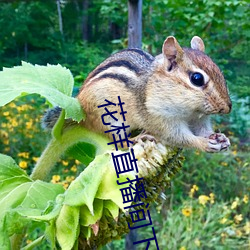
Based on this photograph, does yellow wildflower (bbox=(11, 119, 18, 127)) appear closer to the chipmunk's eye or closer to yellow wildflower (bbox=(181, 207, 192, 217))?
yellow wildflower (bbox=(181, 207, 192, 217))

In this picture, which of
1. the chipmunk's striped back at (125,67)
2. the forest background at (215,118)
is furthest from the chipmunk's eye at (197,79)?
the forest background at (215,118)

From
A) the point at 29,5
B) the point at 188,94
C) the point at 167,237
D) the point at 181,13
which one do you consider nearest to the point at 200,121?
the point at 188,94

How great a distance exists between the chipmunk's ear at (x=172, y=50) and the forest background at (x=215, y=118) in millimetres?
533

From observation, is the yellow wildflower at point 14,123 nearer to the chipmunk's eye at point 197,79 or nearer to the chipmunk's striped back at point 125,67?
the chipmunk's striped back at point 125,67

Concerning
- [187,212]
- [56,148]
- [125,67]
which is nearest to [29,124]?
[187,212]

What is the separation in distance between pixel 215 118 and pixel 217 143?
157 cm

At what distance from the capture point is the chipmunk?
640 millimetres

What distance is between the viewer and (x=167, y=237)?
2.14m

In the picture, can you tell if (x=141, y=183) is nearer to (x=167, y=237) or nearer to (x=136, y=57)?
(x=136, y=57)

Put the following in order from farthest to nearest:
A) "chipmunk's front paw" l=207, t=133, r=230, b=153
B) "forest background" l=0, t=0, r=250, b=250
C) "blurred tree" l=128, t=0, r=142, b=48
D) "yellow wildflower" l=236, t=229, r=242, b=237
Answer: "yellow wildflower" l=236, t=229, r=242, b=237 → "forest background" l=0, t=0, r=250, b=250 → "blurred tree" l=128, t=0, r=142, b=48 → "chipmunk's front paw" l=207, t=133, r=230, b=153

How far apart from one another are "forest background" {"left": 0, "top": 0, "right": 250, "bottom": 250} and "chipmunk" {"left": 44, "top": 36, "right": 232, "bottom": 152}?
1.57ft

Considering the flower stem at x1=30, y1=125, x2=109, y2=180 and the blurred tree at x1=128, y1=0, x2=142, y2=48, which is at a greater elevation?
the blurred tree at x1=128, y1=0, x2=142, y2=48

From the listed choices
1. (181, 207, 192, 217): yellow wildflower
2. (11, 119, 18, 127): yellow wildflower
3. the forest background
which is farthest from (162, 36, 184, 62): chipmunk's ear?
(11, 119, 18, 127): yellow wildflower

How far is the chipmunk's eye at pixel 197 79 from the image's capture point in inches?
26.1
